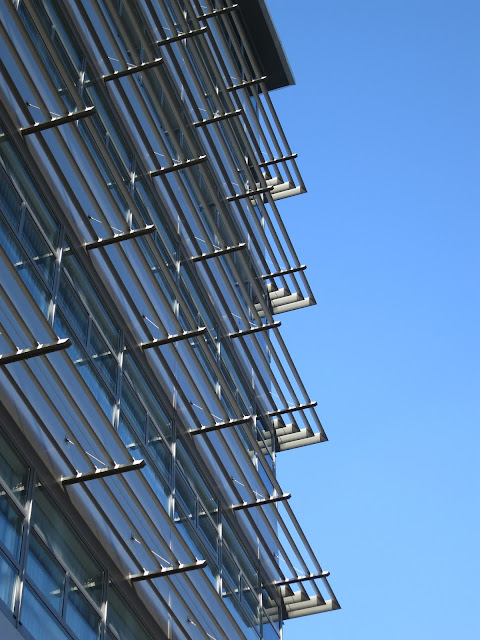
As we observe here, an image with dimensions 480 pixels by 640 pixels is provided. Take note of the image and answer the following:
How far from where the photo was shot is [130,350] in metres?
17.6

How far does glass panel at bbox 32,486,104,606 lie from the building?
3 cm

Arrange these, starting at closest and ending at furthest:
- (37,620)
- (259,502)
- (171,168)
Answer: (37,620)
(171,168)
(259,502)

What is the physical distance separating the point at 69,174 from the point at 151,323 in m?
3.25

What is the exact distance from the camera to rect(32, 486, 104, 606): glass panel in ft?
43.4

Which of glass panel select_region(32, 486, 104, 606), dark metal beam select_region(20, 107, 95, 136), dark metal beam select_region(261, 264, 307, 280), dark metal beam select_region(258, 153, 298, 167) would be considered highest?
dark metal beam select_region(258, 153, 298, 167)

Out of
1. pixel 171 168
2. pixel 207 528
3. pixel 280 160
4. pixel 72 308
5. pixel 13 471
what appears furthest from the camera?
pixel 280 160

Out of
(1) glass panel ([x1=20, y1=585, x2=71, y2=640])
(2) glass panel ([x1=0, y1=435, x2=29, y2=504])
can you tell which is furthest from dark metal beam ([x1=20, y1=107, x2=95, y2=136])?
(1) glass panel ([x1=20, y1=585, x2=71, y2=640])

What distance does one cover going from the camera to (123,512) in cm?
1470

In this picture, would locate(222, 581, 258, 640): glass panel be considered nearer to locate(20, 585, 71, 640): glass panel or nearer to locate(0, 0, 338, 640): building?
locate(0, 0, 338, 640): building

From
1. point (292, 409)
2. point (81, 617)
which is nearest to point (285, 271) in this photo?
point (292, 409)

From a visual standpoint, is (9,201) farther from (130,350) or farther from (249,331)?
(249,331)

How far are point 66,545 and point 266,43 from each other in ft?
75.2

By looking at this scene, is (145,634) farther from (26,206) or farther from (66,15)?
(66,15)

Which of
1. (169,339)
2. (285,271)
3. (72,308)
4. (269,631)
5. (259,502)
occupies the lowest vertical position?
(269,631)
